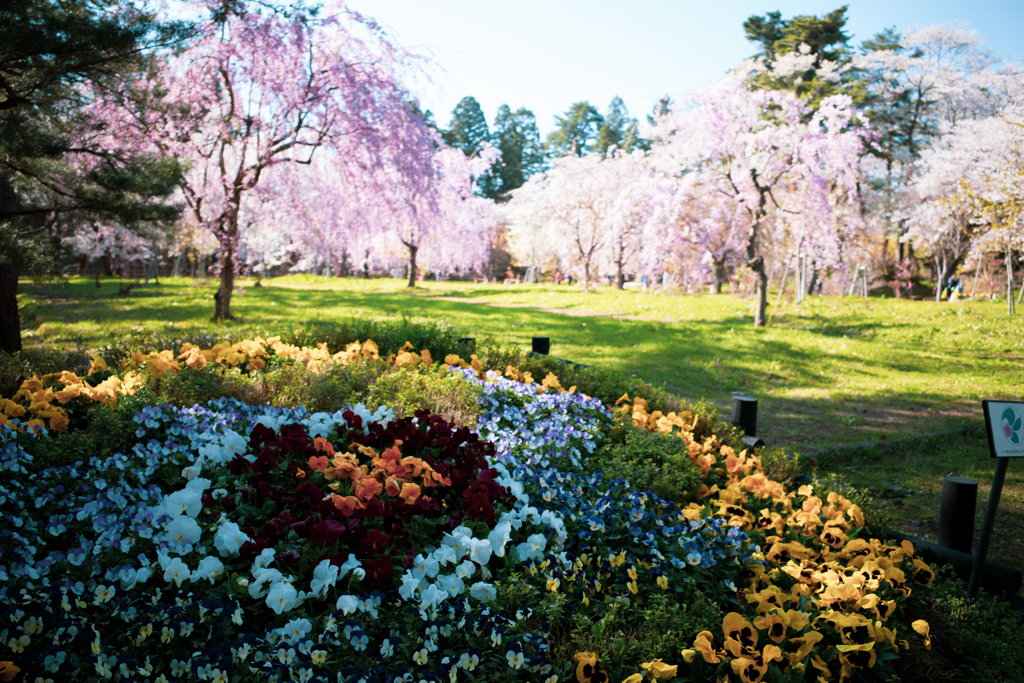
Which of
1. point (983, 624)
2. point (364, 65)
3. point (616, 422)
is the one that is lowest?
point (983, 624)

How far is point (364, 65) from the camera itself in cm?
891

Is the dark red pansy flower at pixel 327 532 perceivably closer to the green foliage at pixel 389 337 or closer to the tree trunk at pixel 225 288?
the green foliage at pixel 389 337

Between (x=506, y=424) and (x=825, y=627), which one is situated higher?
(x=506, y=424)

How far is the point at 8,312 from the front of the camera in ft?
18.4

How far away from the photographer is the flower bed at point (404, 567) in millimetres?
1715

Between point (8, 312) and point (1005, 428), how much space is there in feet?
26.4

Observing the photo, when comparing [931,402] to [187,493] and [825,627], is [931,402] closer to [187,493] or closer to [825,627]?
[825,627]

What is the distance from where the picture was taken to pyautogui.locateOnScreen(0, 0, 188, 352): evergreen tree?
3867mm

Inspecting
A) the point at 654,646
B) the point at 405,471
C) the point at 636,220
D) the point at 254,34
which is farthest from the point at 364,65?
the point at 636,220

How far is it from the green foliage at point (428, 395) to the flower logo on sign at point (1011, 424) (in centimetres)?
280

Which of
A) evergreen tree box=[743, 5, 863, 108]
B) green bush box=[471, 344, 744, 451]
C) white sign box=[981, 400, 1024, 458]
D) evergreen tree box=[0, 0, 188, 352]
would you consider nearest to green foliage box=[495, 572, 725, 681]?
white sign box=[981, 400, 1024, 458]

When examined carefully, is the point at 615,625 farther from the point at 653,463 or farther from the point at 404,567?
the point at 653,463

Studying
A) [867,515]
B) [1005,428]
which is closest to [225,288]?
[867,515]

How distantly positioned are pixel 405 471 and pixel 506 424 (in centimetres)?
127
